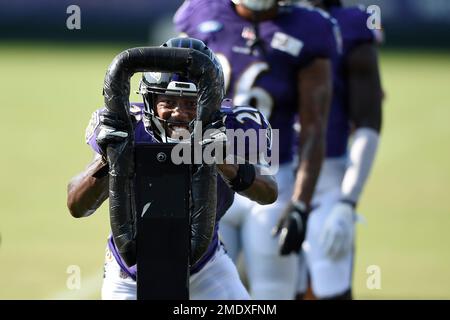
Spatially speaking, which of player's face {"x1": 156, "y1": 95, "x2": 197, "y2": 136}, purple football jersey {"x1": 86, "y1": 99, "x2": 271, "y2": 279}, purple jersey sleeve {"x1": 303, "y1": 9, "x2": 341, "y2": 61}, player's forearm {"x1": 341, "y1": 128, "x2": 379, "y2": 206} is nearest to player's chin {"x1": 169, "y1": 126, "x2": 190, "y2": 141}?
player's face {"x1": 156, "y1": 95, "x2": 197, "y2": 136}

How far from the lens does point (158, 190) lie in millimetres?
3289

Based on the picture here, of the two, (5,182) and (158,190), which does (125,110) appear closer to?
(158,190)

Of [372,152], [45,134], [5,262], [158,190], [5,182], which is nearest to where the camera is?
[158,190]

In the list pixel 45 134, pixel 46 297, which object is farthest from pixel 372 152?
pixel 45 134

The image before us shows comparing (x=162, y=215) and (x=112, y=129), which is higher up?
(x=112, y=129)

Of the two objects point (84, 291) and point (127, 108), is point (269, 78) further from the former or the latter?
point (84, 291)

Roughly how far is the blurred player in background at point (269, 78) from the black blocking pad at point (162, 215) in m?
2.21

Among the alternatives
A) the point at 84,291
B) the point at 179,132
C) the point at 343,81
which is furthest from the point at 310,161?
the point at 84,291

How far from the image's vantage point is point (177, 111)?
3730 mm

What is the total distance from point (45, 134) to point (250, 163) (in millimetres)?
10544

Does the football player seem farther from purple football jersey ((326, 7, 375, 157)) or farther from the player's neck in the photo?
purple football jersey ((326, 7, 375, 157))

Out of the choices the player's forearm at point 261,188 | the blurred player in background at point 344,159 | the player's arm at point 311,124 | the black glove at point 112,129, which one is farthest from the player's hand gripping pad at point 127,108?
the blurred player in background at point 344,159

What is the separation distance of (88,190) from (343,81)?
2870 millimetres

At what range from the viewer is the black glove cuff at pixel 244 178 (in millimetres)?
3730
